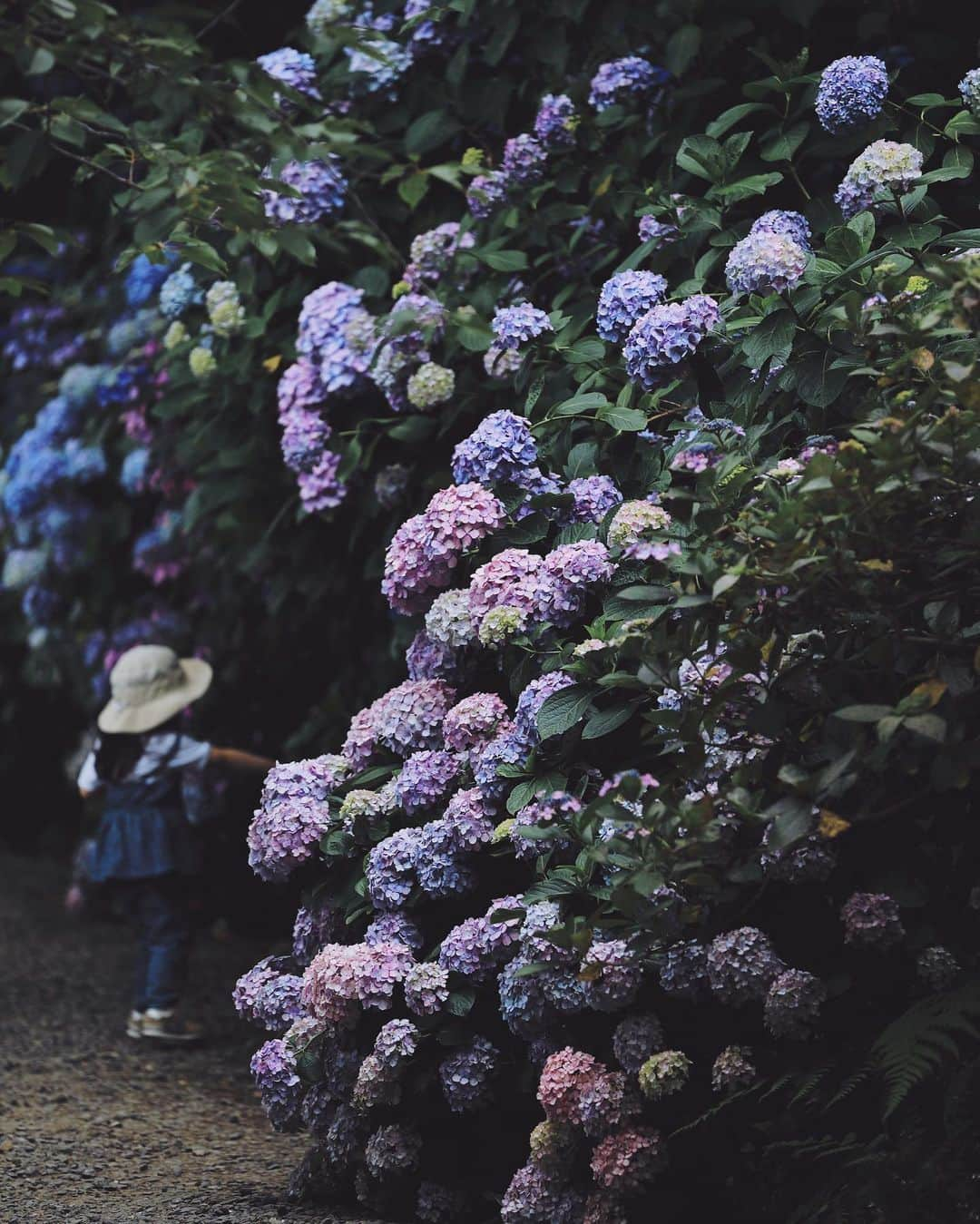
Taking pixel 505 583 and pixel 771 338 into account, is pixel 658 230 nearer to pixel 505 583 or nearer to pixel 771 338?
pixel 771 338

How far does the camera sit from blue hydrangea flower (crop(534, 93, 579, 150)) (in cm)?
354

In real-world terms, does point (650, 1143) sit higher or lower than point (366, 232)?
lower

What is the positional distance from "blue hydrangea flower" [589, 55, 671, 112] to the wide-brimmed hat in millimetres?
1947

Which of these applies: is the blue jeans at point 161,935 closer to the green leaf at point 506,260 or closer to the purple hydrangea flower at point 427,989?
the purple hydrangea flower at point 427,989

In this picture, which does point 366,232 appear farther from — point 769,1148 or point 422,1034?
point 769,1148

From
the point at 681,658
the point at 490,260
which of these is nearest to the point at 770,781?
the point at 681,658

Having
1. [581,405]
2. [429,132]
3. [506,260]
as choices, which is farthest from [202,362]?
[581,405]

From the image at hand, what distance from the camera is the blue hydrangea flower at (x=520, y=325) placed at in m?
3.19

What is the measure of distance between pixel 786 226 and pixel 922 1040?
59.0 inches

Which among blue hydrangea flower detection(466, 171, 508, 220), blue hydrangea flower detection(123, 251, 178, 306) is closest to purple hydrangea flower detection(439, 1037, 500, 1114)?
blue hydrangea flower detection(466, 171, 508, 220)

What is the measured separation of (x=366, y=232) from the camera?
13.0 feet

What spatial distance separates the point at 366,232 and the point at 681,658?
196cm

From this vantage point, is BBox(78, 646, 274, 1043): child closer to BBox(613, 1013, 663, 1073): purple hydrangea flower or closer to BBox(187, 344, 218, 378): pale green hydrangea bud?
BBox(187, 344, 218, 378): pale green hydrangea bud

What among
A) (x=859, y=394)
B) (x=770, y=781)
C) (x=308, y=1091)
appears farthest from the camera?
(x=308, y=1091)
